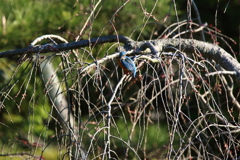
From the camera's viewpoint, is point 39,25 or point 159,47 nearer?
point 159,47

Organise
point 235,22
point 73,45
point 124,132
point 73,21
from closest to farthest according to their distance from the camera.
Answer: point 73,45 → point 124,132 → point 73,21 → point 235,22

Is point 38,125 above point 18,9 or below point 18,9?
below

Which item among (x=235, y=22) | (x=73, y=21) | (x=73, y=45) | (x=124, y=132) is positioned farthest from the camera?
(x=235, y=22)

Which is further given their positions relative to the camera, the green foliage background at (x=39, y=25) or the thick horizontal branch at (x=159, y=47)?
the green foliage background at (x=39, y=25)

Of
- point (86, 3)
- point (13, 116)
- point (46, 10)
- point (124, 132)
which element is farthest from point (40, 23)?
point (124, 132)

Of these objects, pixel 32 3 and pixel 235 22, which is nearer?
pixel 32 3

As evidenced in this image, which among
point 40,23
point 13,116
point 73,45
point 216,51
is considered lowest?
point 13,116

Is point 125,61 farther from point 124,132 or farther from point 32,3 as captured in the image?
point 32,3

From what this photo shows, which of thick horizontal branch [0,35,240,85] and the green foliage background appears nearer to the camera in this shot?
thick horizontal branch [0,35,240,85]

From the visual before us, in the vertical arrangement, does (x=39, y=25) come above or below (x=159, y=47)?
above

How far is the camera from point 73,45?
182 cm

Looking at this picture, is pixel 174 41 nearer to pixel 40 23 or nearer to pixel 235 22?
pixel 40 23

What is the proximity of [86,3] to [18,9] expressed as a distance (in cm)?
63

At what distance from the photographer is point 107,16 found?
3.30m
